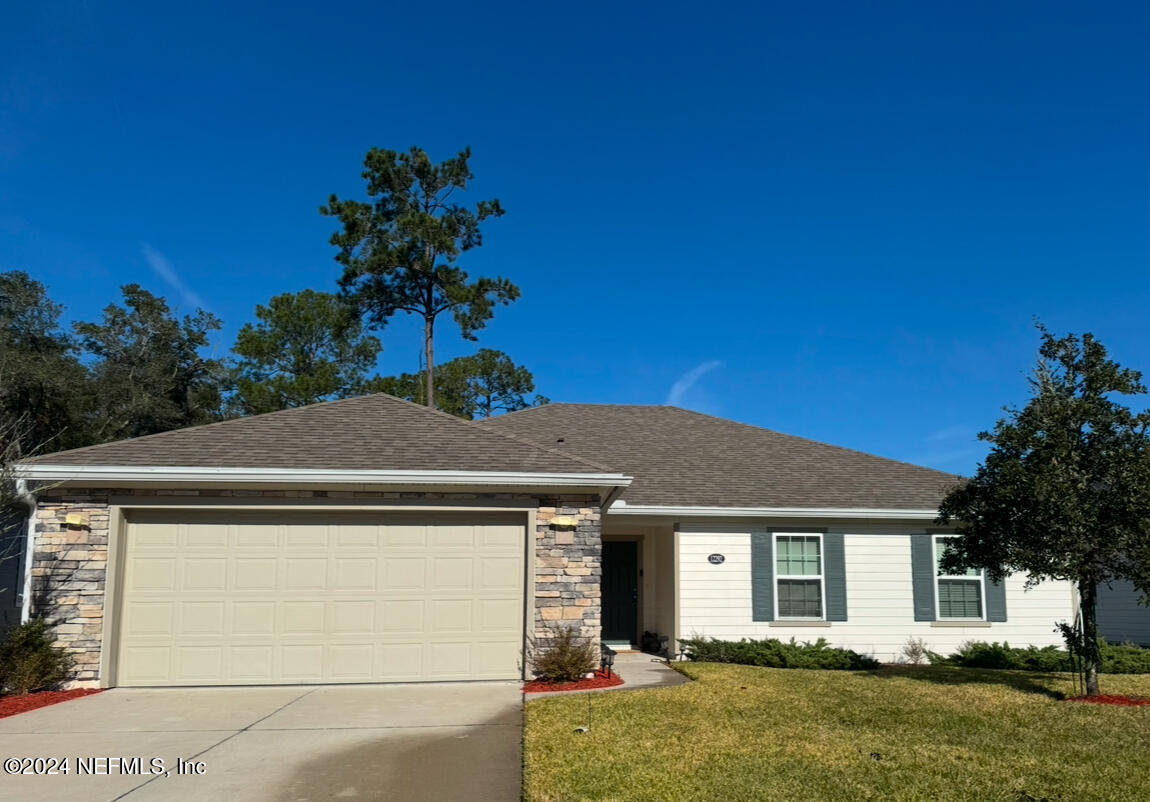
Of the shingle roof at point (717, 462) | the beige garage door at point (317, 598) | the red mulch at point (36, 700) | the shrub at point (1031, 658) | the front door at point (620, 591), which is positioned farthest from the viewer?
the front door at point (620, 591)

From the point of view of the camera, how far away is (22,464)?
9.60 metres

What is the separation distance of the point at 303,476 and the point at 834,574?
8.61 meters

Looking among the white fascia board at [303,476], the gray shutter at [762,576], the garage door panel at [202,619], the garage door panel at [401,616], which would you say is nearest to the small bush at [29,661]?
the garage door panel at [202,619]

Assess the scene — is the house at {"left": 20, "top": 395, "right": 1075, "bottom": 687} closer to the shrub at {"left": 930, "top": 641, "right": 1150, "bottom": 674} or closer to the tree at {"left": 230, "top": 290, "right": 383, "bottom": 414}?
the shrub at {"left": 930, "top": 641, "right": 1150, "bottom": 674}

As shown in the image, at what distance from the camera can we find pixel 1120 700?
29.4 ft

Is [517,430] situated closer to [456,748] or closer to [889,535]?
[889,535]

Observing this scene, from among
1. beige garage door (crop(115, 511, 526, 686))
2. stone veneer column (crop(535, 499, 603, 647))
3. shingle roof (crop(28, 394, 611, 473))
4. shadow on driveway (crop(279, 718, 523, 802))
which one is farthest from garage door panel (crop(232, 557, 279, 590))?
shadow on driveway (crop(279, 718, 523, 802))

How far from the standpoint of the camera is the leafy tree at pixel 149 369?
28.8m

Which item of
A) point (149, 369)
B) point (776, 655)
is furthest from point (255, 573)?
point (149, 369)

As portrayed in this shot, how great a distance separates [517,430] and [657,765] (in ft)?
37.8

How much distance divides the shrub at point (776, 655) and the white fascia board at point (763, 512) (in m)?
1.97

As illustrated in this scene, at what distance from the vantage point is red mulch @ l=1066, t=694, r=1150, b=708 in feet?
28.8

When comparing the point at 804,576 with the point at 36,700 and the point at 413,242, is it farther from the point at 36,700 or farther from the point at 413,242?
the point at 413,242

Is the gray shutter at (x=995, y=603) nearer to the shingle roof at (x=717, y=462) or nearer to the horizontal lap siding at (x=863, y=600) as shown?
the horizontal lap siding at (x=863, y=600)
